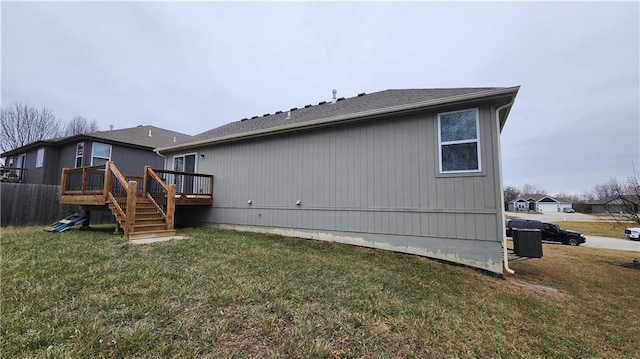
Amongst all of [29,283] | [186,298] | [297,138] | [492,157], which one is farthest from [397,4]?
[29,283]

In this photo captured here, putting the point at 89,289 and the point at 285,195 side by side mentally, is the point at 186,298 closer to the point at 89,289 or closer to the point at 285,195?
the point at 89,289

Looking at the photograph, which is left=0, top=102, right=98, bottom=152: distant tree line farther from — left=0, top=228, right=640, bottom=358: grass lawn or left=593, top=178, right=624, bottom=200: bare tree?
left=593, top=178, right=624, bottom=200: bare tree

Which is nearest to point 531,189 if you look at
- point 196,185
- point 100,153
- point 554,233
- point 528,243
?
point 554,233

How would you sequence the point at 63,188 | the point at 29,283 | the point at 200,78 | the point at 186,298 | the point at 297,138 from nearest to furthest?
the point at 186,298, the point at 29,283, the point at 297,138, the point at 63,188, the point at 200,78

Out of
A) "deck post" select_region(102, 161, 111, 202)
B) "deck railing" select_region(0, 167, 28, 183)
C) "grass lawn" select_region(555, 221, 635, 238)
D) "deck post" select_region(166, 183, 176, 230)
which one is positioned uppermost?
"deck railing" select_region(0, 167, 28, 183)

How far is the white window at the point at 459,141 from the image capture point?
17.6 ft

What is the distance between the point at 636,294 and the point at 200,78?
67.6 feet

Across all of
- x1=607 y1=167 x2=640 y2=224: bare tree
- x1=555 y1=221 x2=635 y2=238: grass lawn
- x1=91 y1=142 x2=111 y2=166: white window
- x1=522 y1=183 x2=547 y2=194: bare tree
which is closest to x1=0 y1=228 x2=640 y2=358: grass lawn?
x1=607 y1=167 x2=640 y2=224: bare tree

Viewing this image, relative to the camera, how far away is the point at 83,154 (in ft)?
39.6

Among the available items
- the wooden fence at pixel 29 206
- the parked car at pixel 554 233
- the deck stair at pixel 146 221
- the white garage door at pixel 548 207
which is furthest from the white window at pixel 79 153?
the white garage door at pixel 548 207

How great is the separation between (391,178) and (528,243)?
3.29 metres

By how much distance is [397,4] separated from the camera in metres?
9.64

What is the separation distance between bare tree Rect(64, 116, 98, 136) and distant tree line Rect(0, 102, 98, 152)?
1.36 m

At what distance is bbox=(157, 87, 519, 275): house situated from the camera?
521cm
